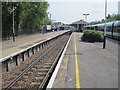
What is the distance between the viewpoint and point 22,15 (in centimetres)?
4103

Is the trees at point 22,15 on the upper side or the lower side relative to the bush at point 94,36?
upper

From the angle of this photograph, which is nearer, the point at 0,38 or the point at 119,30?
the point at 119,30

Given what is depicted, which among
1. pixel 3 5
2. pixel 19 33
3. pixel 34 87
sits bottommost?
pixel 34 87

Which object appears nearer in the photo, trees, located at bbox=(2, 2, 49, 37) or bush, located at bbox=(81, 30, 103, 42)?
bush, located at bbox=(81, 30, 103, 42)

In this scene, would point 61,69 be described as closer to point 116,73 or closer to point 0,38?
point 116,73

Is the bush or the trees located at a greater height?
the trees

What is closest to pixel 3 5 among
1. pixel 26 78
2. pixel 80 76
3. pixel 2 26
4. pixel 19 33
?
pixel 2 26

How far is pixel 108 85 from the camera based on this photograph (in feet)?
22.3

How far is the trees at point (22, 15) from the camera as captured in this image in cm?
3188

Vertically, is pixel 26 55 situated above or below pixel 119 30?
below

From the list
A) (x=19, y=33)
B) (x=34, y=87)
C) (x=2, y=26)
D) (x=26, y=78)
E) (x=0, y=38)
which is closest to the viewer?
(x=34, y=87)

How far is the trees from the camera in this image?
31875mm

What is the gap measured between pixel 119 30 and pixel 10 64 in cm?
1830

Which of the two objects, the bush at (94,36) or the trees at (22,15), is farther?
the trees at (22,15)
